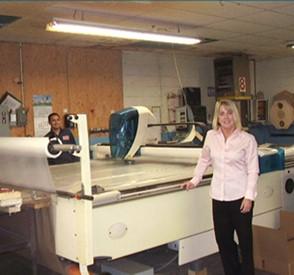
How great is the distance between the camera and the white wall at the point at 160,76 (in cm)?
691

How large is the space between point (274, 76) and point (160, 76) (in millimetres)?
2483

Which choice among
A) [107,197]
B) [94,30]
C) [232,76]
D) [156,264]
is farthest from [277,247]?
[232,76]

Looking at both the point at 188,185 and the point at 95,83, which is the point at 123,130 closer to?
the point at 188,185

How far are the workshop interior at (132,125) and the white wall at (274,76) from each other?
22 millimetres

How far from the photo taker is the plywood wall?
18.7ft

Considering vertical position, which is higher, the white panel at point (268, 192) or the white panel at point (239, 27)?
the white panel at point (239, 27)

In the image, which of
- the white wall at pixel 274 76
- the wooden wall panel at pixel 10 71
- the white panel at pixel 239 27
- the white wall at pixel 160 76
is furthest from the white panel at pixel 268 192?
the white wall at pixel 274 76

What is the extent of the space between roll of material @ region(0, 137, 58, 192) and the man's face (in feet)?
8.66

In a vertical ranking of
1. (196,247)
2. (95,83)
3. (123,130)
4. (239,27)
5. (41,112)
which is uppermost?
(239,27)

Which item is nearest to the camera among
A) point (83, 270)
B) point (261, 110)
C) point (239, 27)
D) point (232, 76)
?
point (83, 270)

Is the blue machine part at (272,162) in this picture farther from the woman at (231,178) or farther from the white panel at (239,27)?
the white panel at (239,27)

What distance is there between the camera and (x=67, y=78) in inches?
243

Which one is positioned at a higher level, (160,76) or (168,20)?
(168,20)

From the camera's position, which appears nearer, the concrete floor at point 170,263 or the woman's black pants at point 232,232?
the woman's black pants at point 232,232
